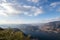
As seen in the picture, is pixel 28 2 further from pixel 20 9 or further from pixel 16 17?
pixel 16 17

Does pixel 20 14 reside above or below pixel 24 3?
below

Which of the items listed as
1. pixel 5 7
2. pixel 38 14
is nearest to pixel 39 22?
pixel 38 14

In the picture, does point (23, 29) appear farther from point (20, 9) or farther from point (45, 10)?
point (45, 10)

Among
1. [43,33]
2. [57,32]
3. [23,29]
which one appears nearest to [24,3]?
[23,29]

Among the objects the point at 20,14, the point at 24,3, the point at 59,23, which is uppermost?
the point at 24,3

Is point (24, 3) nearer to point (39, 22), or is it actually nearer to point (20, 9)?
point (20, 9)

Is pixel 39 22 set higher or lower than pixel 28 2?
lower

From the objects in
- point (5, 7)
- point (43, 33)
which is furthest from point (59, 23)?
point (5, 7)
